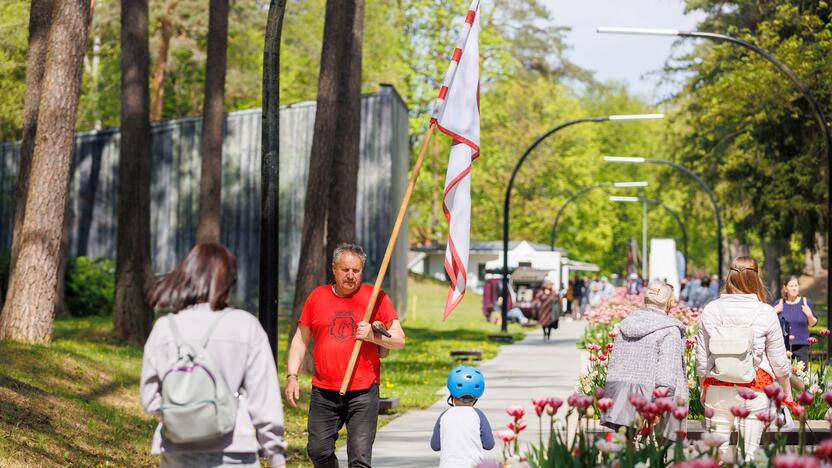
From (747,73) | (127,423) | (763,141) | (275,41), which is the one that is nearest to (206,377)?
(275,41)

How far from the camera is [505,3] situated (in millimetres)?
73750

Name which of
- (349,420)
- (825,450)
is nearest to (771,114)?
(349,420)

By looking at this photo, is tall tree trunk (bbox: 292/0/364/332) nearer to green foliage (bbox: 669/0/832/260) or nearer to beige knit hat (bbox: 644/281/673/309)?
beige knit hat (bbox: 644/281/673/309)

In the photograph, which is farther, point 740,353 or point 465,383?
point 740,353

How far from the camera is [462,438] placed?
723 centimetres

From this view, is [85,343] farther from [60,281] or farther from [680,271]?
[680,271]

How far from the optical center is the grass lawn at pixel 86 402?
11.4 m

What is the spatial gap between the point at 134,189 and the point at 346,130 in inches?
179

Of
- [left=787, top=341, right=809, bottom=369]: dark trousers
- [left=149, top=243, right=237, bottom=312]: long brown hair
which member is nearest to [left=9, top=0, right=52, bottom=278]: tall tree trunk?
[left=787, top=341, right=809, bottom=369]: dark trousers

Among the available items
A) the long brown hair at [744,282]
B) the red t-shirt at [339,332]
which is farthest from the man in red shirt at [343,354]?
the long brown hair at [744,282]

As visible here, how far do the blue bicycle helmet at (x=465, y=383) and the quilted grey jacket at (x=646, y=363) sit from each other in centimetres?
192

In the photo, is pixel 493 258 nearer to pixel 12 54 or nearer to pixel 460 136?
pixel 12 54

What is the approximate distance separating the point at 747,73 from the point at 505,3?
1721 inches

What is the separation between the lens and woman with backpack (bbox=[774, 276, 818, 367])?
52.6 feet
